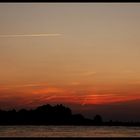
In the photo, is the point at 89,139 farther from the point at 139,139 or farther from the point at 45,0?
the point at 45,0

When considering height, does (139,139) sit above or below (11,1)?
below

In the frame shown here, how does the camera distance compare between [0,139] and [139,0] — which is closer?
[139,0]

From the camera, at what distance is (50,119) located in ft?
158

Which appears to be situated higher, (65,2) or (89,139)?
(65,2)

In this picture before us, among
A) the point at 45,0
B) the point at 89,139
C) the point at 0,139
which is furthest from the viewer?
the point at 89,139

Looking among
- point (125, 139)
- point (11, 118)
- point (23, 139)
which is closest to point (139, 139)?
point (125, 139)

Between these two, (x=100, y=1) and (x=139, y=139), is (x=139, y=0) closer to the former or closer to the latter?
(x=100, y=1)

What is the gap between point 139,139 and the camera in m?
2.46

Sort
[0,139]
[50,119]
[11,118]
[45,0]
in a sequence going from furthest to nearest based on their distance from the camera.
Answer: [50,119] < [11,118] < [0,139] < [45,0]

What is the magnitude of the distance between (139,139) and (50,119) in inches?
1823

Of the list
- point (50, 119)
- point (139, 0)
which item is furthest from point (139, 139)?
point (50, 119)

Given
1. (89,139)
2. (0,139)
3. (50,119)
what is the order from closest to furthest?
(0,139) → (89,139) → (50,119)

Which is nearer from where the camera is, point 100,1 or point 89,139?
point 100,1

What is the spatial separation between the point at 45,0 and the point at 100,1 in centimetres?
30
